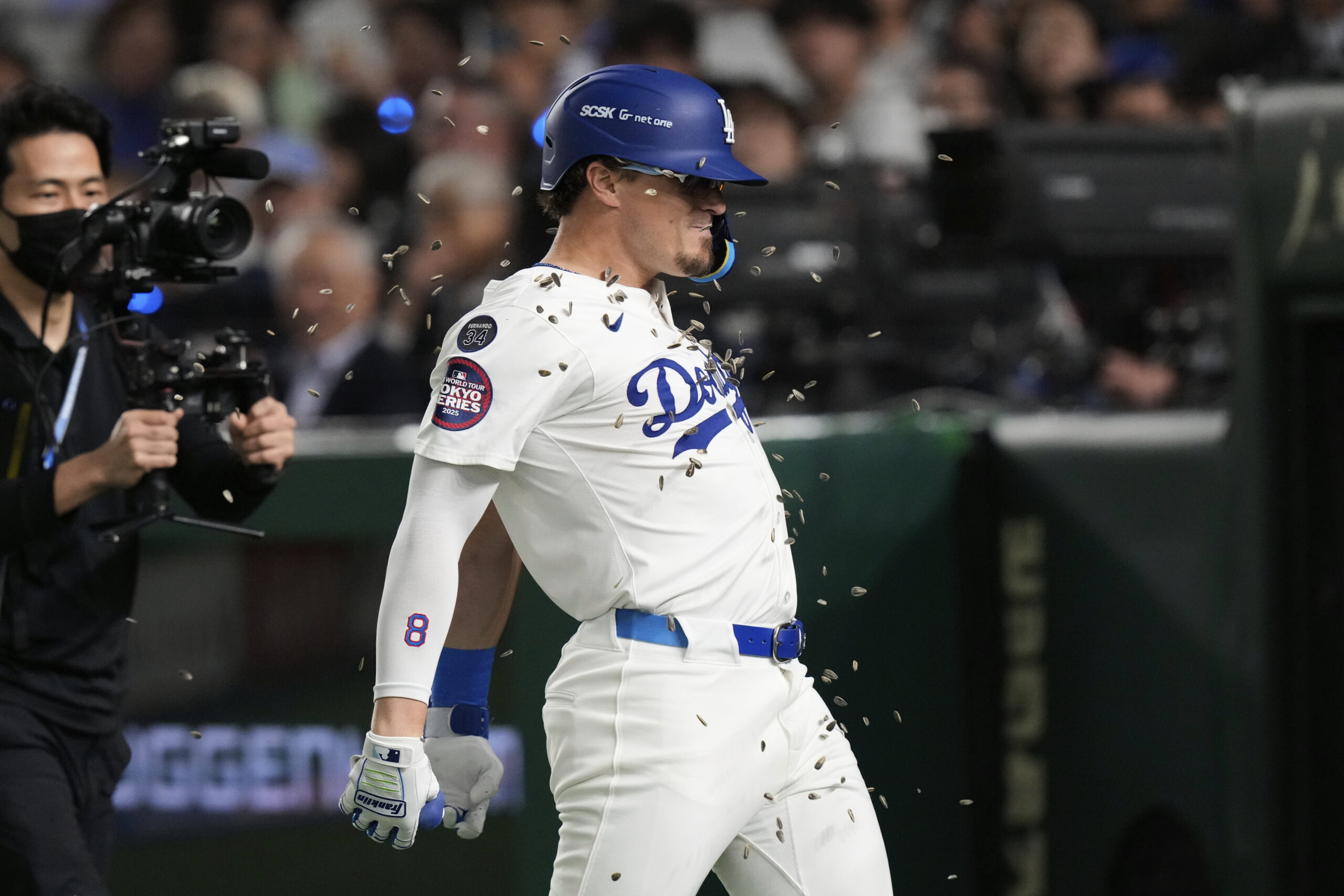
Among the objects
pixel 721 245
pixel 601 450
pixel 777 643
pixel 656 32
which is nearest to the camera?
pixel 601 450

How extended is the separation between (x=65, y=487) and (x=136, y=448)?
19 cm

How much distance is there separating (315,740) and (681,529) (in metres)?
2.70

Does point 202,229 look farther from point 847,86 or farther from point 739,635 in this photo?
point 847,86

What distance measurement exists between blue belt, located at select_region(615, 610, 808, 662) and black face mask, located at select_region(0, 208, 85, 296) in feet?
4.83

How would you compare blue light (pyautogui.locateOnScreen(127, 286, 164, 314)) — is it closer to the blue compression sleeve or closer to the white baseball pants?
the blue compression sleeve

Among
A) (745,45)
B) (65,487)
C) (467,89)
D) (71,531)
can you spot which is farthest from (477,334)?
(745,45)

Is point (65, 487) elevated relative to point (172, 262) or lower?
lower

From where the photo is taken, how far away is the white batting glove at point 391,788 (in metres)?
2.94

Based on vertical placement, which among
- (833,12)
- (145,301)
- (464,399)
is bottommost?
(464,399)

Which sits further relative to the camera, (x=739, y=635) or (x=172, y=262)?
(x=172, y=262)

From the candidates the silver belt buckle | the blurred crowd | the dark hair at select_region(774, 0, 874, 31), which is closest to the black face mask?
the silver belt buckle

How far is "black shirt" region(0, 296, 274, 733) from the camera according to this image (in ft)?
11.9

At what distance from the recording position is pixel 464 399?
3.05 meters

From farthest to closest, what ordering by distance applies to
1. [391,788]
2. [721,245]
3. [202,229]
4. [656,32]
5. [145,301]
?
1. [656,32]
2. [145,301]
3. [202,229]
4. [721,245]
5. [391,788]
